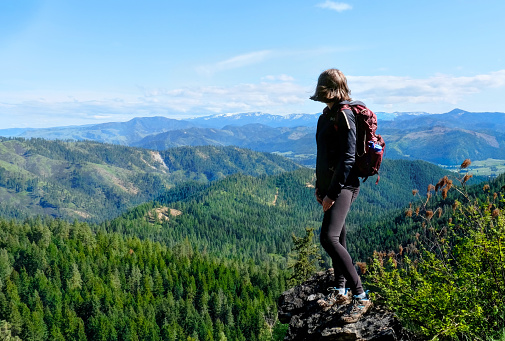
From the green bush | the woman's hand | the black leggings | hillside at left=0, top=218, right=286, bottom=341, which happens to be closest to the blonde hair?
the black leggings

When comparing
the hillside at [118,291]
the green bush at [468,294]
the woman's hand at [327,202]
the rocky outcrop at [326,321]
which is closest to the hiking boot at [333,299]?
the rocky outcrop at [326,321]

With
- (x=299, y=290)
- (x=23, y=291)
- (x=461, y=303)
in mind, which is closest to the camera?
(x=461, y=303)

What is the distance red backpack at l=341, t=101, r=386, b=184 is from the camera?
28.6ft

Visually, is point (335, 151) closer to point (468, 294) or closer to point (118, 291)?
point (468, 294)

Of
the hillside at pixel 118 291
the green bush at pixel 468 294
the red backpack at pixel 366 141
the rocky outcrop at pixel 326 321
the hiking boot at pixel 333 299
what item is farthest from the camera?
the hillside at pixel 118 291

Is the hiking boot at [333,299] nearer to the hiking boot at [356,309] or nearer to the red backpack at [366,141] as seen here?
the hiking boot at [356,309]

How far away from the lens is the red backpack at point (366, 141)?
28.6ft

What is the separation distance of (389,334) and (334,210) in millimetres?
3841

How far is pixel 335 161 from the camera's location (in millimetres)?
8977

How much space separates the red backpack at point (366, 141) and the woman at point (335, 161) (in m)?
0.28

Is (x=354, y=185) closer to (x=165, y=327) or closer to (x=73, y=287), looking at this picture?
(x=165, y=327)

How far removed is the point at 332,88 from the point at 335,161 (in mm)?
1914

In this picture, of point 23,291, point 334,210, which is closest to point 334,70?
point 334,210

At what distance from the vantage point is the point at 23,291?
351 ft
